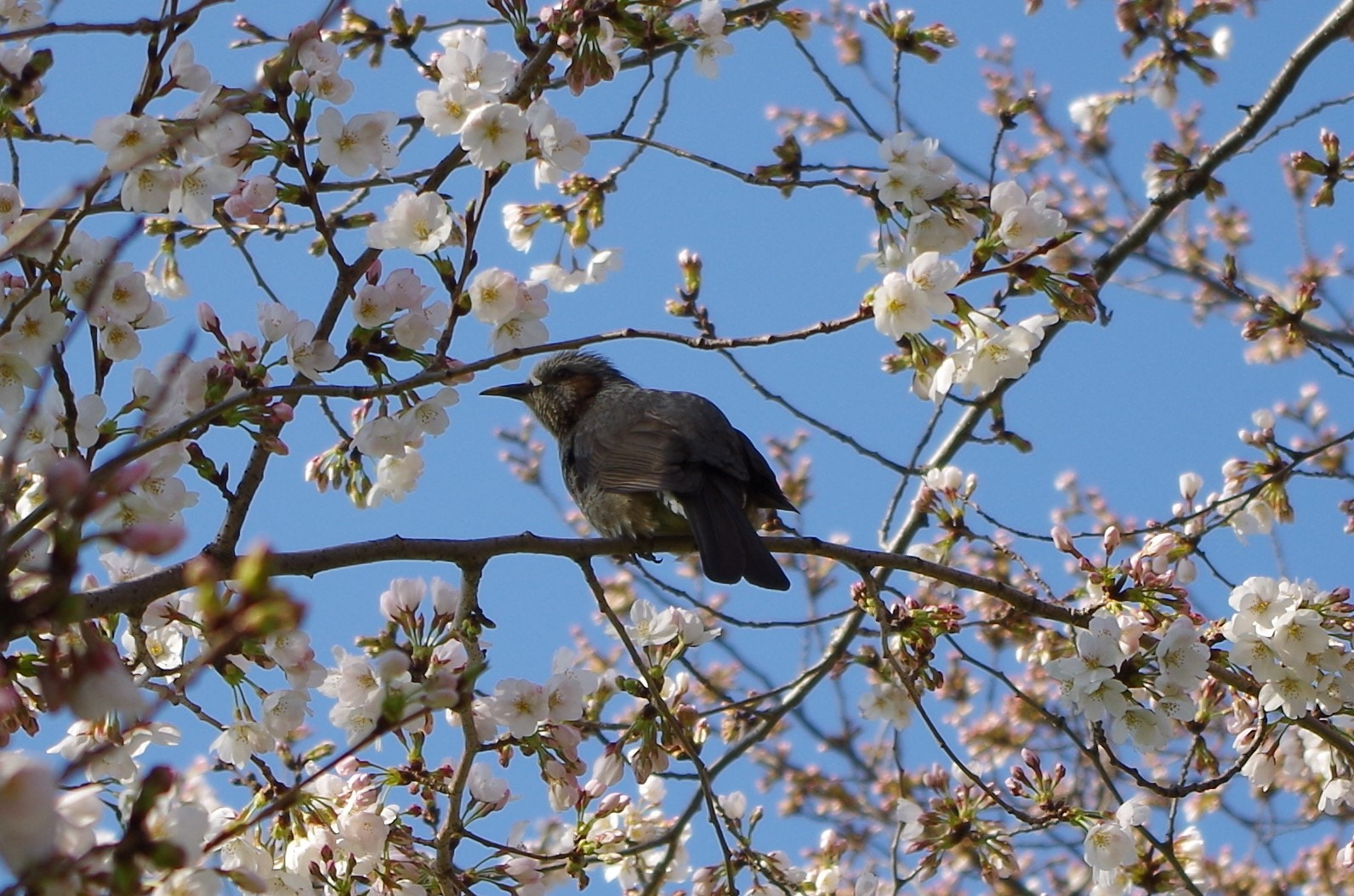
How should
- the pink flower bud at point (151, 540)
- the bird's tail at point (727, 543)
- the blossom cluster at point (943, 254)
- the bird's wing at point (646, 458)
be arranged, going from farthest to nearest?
the bird's wing at point (646, 458)
the bird's tail at point (727, 543)
the blossom cluster at point (943, 254)
the pink flower bud at point (151, 540)

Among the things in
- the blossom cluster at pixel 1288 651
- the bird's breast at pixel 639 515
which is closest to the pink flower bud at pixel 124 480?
the blossom cluster at pixel 1288 651

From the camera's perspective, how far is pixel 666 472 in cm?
421

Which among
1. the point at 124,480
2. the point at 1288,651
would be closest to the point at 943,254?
the point at 1288,651

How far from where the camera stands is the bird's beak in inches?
200

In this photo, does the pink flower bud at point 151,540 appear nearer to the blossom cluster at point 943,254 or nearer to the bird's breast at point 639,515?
the blossom cluster at point 943,254

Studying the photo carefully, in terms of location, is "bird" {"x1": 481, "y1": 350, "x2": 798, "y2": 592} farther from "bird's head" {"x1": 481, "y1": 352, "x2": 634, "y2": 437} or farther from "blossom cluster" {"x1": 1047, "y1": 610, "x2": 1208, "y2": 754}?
"blossom cluster" {"x1": 1047, "y1": 610, "x2": 1208, "y2": 754}

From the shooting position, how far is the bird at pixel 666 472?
3.78 meters

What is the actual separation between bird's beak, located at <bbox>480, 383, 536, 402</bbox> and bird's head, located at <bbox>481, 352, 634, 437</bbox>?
12 centimetres

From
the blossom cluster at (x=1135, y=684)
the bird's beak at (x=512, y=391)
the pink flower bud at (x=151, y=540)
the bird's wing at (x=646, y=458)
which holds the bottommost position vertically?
the pink flower bud at (x=151, y=540)

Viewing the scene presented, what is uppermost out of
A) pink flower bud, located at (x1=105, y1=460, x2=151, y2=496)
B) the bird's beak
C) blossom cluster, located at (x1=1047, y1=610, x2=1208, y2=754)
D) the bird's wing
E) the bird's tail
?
the bird's beak

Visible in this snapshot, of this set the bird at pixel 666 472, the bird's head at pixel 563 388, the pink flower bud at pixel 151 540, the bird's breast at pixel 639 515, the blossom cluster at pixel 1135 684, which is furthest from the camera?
the bird's head at pixel 563 388

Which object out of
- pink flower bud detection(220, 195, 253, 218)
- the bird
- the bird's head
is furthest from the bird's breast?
pink flower bud detection(220, 195, 253, 218)

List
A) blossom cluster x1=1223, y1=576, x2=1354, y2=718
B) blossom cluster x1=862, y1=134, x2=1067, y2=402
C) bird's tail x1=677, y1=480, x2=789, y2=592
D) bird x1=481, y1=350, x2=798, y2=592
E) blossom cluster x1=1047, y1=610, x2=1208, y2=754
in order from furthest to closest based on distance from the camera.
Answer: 1. bird x1=481, y1=350, x2=798, y2=592
2. bird's tail x1=677, y1=480, x2=789, y2=592
3. blossom cluster x1=1223, y1=576, x2=1354, y2=718
4. blossom cluster x1=1047, y1=610, x2=1208, y2=754
5. blossom cluster x1=862, y1=134, x2=1067, y2=402

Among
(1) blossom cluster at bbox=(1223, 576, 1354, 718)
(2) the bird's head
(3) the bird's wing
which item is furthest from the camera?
(2) the bird's head
